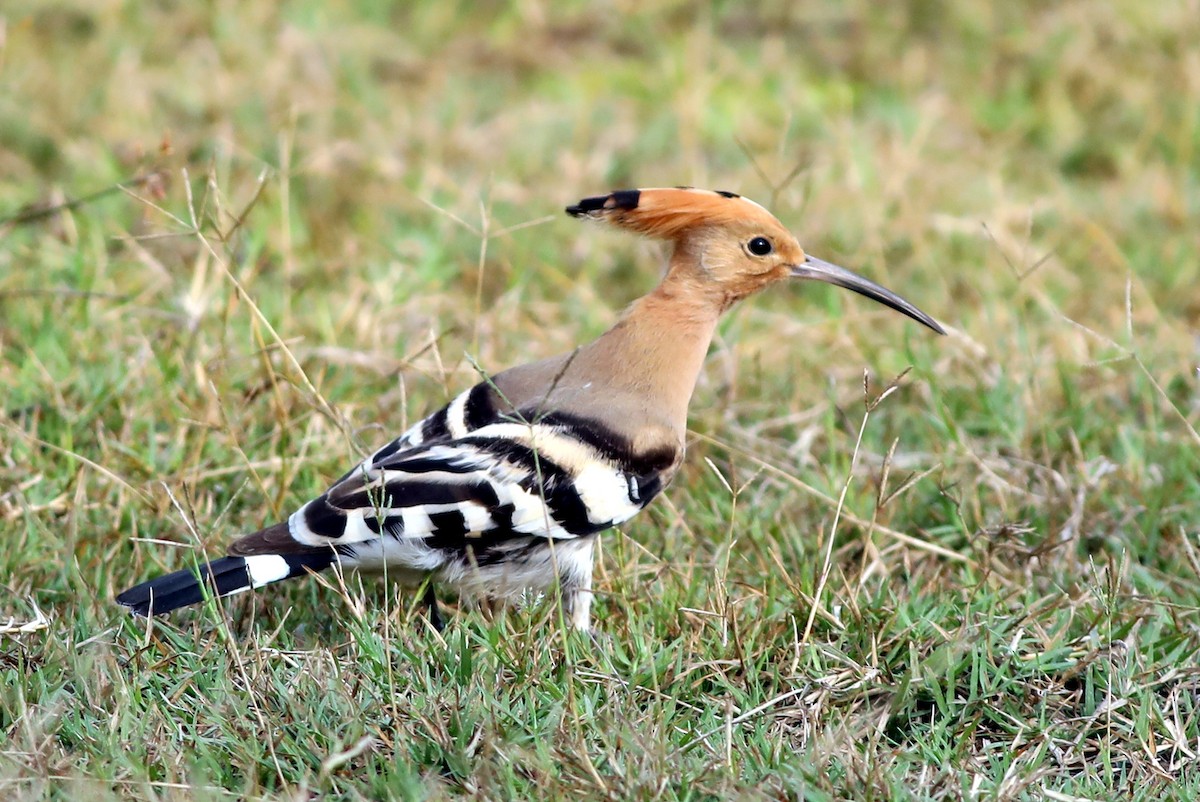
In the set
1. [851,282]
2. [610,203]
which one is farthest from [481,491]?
[851,282]

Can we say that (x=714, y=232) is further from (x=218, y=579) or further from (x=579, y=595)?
(x=218, y=579)

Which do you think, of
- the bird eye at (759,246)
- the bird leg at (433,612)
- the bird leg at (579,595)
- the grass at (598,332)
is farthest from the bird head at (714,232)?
the bird leg at (433,612)

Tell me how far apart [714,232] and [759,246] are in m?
0.10

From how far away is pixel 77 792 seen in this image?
6.38 ft

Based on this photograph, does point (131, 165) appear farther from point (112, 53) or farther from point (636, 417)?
point (636, 417)

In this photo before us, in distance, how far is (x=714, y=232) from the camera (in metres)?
2.99

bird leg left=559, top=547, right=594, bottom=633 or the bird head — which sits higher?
the bird head

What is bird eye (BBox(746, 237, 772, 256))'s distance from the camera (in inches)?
118

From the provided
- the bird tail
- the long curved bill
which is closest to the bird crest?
the long curved bill

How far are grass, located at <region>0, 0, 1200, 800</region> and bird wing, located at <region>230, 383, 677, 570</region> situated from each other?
0.44ft

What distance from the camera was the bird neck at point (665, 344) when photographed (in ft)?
9.46

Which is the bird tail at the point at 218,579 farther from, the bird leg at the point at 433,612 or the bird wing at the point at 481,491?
the bird leg at the point at 433,612

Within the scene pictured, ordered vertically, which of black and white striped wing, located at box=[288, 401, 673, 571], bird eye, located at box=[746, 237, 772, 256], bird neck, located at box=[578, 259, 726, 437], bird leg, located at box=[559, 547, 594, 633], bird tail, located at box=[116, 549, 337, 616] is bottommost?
bird leg, located at box=[559, 547, 594, 633]

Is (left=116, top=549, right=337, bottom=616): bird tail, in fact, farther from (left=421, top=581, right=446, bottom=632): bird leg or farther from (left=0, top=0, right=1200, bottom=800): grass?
(left=421, top=581, right=446, bottom=632): bird leg
